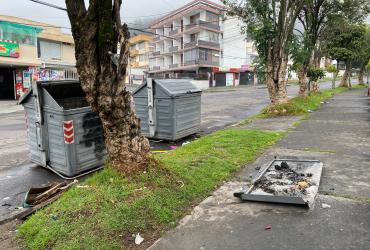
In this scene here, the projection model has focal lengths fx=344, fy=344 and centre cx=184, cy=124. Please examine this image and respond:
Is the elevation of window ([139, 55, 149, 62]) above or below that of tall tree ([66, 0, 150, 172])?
above

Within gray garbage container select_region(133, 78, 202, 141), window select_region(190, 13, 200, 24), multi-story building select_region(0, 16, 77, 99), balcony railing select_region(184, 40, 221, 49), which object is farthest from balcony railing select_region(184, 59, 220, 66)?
gray garbage container select_region(133, 78, 202, 141)

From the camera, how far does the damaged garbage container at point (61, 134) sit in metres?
6.19

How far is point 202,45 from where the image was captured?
171 ft

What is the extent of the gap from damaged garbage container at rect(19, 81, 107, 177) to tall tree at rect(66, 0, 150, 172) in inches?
68.7

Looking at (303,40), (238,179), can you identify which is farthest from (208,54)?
(238,179)

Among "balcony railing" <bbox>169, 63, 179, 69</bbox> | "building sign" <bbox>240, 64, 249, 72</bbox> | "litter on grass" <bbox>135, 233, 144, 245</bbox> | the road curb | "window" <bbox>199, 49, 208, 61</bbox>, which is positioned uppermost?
"window" <bbox>199, 49, 208, 61</bbox>

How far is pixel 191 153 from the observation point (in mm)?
7148

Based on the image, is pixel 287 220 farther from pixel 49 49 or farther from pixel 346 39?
pixel 49 49

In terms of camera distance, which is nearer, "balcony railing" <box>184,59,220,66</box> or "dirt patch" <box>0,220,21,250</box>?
"dirt patch" <box>0,220,21,250</box>

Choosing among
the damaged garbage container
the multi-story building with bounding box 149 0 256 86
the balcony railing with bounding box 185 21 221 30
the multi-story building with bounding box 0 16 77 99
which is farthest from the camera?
the multi-story building with bounding box 149 0 256 86

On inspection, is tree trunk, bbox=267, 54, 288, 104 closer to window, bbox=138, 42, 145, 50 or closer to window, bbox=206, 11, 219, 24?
window, bbox=206, 11, 219, 24

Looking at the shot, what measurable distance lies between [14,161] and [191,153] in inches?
158

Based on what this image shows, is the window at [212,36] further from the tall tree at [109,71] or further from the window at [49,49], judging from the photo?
the tall tree at [109,71]

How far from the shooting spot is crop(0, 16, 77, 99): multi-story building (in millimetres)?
24484
